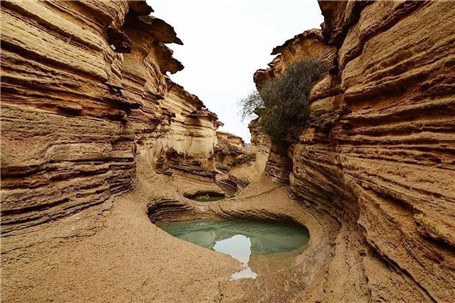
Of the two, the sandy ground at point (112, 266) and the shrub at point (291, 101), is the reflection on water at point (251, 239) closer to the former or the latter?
the sandy ground at point (112, 266)

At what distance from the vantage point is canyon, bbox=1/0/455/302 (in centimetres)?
361

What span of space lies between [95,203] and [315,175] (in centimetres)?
745

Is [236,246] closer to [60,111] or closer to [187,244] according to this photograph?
[187,244]

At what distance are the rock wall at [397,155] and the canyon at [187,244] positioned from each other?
27 millimetres

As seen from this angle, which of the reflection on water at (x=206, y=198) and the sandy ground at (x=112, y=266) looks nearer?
the sandy ground at (x=112, y=266)

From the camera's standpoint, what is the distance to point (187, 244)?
6.89 metres

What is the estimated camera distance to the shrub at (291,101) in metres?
11.5

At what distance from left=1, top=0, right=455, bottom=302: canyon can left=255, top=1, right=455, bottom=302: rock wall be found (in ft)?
0.09

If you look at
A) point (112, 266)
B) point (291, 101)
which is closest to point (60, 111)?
point (112, 266)

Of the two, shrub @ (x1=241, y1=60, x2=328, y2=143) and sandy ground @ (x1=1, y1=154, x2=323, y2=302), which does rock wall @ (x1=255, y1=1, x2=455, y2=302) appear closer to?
sandy ground @ (x1=1, y1=154, x2=323, y2=302)

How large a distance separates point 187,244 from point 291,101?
26.5 feet

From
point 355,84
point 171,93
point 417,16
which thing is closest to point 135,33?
point 171,93

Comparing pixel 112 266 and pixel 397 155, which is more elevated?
pixel 397 155

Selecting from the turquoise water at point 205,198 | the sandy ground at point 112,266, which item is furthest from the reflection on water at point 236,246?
the turquoise water at point 205,198
